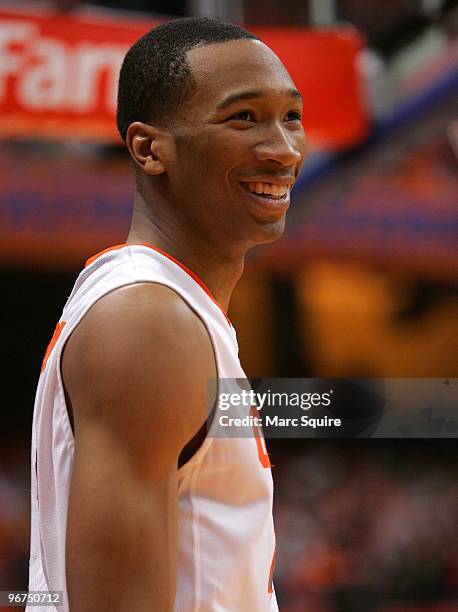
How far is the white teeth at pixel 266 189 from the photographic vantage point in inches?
54.1

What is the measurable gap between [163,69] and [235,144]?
172mm

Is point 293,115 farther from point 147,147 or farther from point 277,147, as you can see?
point 147,147

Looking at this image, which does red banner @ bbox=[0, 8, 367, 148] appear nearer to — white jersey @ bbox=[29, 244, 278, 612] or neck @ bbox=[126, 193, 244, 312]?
neck @ bbox=[126, 193, 244, 312]

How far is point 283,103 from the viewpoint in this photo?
1.38 meters

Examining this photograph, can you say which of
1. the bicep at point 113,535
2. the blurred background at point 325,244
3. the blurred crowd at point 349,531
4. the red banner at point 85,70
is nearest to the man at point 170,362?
the bicep at point 113,535

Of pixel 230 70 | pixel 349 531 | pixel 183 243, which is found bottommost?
pixel 349 531

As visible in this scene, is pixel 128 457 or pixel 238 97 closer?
pixel 128 457

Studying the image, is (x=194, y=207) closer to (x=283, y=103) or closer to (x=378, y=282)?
(x=283, y=103)

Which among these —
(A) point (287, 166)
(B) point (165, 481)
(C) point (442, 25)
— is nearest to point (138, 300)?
(B) point (165, 481)

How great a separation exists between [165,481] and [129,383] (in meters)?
0.12

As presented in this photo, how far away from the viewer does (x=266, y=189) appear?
1.39m

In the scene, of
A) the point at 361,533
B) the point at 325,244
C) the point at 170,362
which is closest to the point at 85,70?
the point at 325,244

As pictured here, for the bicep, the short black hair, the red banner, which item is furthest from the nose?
the red banner

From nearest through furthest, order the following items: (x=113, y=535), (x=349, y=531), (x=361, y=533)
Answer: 1. (x=113, y=535)
2. (x=361, y=533)
3. (x=349, y=531)
